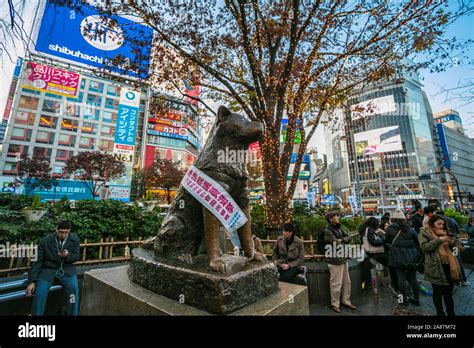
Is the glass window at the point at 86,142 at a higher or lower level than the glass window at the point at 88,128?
lower

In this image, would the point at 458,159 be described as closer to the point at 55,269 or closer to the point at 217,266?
the point at 217,266

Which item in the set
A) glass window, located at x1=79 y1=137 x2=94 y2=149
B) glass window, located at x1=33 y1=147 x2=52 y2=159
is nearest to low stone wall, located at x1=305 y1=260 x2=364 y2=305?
glass window, located at x1=33 y1=147 x2=52 y2=159

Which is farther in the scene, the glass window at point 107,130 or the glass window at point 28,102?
the glass window at point 107,130

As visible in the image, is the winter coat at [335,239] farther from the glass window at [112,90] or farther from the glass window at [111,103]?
the glass window at [112,90]

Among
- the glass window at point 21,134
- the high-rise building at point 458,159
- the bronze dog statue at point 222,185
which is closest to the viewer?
the bronze dog statue at point 222,185

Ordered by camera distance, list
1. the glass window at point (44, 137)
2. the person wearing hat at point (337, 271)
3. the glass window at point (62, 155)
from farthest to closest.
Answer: the glass window at point (62, 155) → the glass window at point (44, 137) → the person wearing hat at point (337, 271)

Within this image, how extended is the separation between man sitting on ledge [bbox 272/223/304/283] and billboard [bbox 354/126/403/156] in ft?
173

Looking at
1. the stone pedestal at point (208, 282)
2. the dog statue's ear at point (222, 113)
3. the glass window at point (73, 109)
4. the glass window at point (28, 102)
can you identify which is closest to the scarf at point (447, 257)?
the stone pedestal at point (208, 282)

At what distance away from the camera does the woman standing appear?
3.55 m

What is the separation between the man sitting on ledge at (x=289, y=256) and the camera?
→ 4117 mm

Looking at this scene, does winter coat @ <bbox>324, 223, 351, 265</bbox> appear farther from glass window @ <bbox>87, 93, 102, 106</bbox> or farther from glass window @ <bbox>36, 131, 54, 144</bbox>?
glass window @ <bbox>87, 93, 102, 106</bbox>

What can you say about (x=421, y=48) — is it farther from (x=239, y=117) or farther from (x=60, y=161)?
(x=60, y=161)

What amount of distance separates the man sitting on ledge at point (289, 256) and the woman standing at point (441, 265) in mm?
2082

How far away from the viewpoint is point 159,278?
1.99 m
